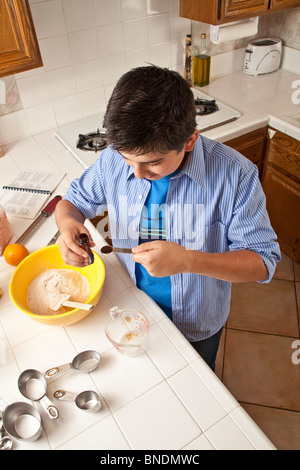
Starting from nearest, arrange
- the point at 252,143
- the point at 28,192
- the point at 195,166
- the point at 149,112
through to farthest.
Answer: the point at 149,112, the point at 195,166, the point at 28,192, the point at 252,143

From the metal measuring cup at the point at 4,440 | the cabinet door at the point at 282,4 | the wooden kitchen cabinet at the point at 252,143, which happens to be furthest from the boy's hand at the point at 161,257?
the cabinet door at the point at 282,4

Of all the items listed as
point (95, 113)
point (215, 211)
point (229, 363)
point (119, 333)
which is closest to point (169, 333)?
point (119, 333)

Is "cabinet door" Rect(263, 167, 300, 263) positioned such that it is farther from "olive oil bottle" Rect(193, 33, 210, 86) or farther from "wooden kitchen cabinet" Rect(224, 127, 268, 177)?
"olive oil bottle" Rect(193, 33, 210, 86)

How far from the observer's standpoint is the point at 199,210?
1.01 meters

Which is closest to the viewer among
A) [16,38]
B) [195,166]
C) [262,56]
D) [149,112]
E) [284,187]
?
[149,112]

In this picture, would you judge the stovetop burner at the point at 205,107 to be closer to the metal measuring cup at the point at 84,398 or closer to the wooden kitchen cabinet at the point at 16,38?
the wooden kitchen cabinet at the point at 16,38

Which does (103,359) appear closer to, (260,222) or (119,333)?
(119,333)

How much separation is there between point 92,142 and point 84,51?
0.48 m

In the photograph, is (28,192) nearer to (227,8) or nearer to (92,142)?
(92,142)

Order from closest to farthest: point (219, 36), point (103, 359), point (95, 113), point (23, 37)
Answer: point (103, 359) < point (23, 37) < point (219, 36) < point (95, 113)

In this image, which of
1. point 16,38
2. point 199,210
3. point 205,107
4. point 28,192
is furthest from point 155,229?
point 205,107

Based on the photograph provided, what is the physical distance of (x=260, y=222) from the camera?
37.7 inches

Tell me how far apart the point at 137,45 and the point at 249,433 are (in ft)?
6.24

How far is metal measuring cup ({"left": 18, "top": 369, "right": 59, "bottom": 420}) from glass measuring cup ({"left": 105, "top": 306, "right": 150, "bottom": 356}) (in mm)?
191
